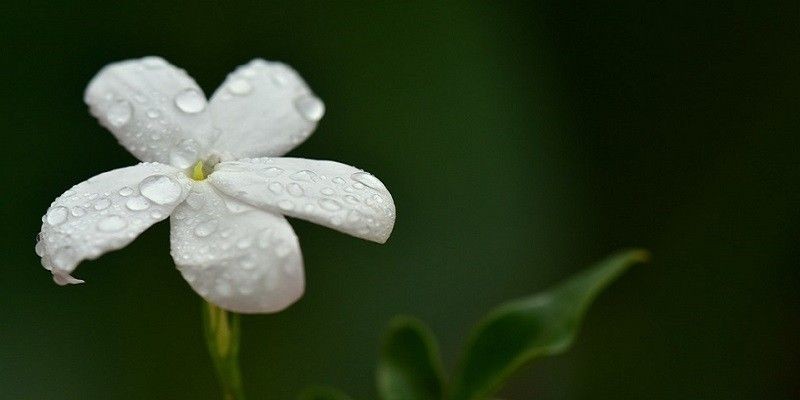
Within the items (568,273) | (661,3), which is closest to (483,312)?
(568,273)

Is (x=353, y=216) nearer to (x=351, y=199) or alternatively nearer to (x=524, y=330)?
(x=351, y=199)

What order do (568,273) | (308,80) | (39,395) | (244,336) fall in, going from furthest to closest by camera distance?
1. (568,273)
2. (308,80)
3. (244,336)
4. (39,395)

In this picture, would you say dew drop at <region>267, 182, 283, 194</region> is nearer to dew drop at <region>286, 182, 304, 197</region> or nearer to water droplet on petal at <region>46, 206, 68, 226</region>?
dew drop at <region>286, 182, 304, 197</region>

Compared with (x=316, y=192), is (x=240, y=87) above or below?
above

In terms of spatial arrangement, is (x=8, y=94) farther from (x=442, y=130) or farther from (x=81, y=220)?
(x=81, y=220)

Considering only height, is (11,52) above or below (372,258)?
above

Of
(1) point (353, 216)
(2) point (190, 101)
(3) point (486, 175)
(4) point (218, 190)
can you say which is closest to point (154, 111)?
(2) point (190, 101)
